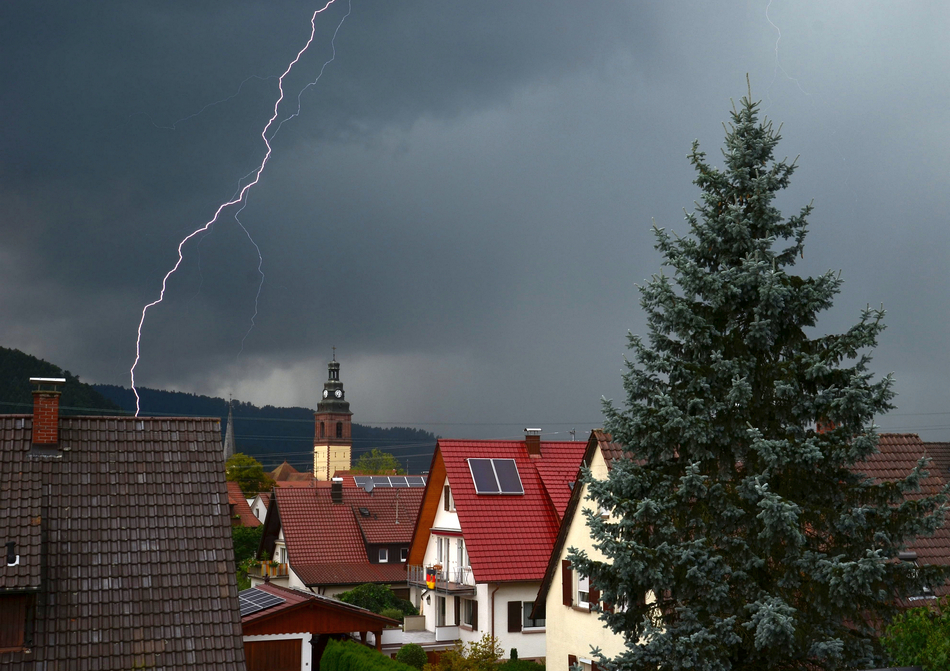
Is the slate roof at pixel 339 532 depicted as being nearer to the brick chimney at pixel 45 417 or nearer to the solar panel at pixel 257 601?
the solar panel at pixel 257 601

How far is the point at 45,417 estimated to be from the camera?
1642 cm

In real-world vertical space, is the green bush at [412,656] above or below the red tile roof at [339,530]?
below

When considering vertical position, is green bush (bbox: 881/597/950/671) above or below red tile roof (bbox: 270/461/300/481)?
below

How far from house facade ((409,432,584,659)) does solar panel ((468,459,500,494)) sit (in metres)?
0.04

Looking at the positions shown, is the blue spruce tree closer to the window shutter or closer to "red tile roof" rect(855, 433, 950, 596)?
"red tile roof" rect(855, 433, 950, 596)

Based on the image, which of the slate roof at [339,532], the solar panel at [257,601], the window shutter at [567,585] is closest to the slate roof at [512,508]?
the window shutter at [567,585]

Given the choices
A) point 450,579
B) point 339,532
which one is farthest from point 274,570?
point 450,579

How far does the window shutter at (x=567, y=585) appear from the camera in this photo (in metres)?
24.8

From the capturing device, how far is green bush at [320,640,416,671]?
2414 cm

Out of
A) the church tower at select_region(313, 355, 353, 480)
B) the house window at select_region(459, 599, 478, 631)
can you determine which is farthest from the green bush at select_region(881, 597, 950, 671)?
the church tower at select_region(313, 355, 353, 480)

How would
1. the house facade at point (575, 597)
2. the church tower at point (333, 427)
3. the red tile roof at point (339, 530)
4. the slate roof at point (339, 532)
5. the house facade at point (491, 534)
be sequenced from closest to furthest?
1. the house facade at point (575, 597)
2. the house facade at point (491, 534)
3. the slate roof at point (339, 532)
4. the red tile roof at point (339, 530)
5. the church tower at point (333, 427)

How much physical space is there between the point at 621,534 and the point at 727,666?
2.09 meters

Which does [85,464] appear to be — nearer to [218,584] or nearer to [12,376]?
[218,584]

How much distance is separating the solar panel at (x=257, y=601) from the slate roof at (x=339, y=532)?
43.0 ft
